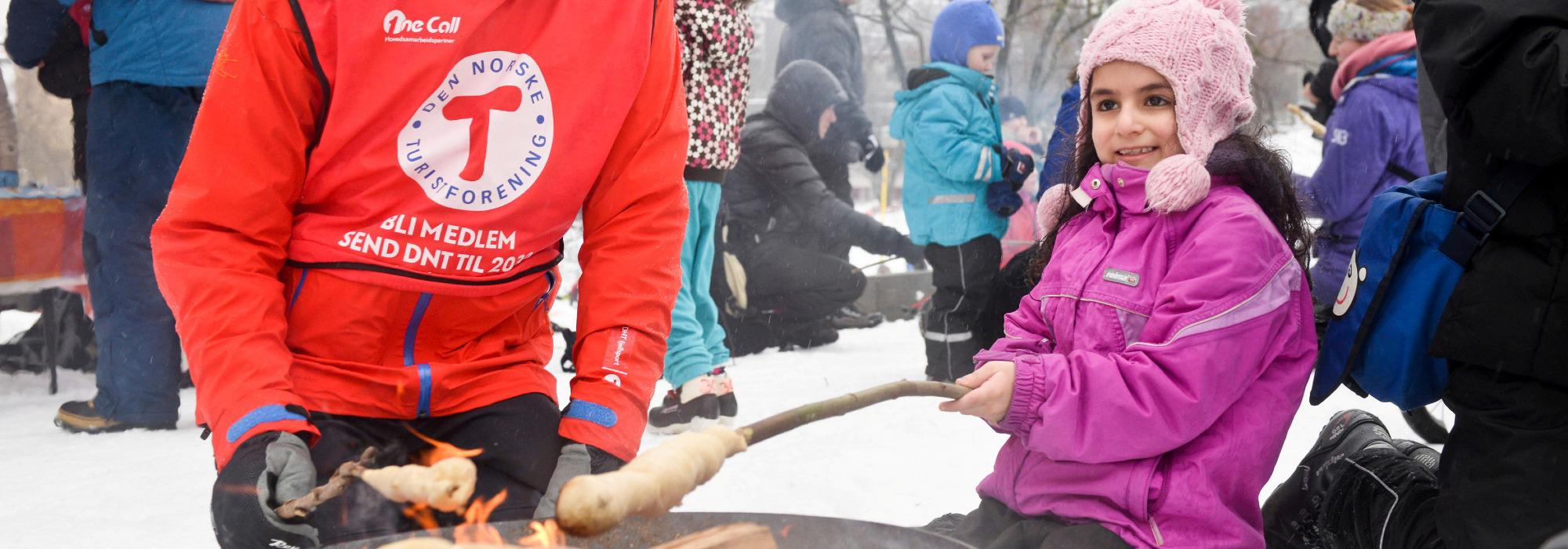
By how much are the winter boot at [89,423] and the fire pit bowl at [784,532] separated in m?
3.70

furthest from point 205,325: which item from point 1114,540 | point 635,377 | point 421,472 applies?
point 1114,540

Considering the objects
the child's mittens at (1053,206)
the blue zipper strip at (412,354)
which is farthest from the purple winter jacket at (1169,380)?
the blue zipper strip at (412,354)

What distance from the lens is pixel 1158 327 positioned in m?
1.96

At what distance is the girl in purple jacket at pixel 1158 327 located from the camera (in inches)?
74.2

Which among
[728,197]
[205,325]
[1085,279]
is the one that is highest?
[1085,279]

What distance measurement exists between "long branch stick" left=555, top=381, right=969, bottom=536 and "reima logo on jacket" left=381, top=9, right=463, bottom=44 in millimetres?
960

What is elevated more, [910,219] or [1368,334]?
[1368,334]

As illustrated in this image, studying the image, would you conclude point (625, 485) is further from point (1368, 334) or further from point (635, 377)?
point (1368, 334)

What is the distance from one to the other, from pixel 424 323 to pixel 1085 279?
127cm

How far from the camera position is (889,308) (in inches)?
331

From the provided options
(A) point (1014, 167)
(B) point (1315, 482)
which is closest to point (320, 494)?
(B) point (1315, 482)

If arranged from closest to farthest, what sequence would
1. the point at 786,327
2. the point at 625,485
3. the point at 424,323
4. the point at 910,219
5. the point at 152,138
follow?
Answer: the point at 625,485
the point at 424,323
the point at 152,138
the point at 910,219
the point at 786,327

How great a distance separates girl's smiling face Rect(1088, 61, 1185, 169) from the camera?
2199mm

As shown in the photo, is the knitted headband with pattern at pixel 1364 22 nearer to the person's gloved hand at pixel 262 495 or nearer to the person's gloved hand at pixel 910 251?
the person's gloved hand at pixel 910 251
